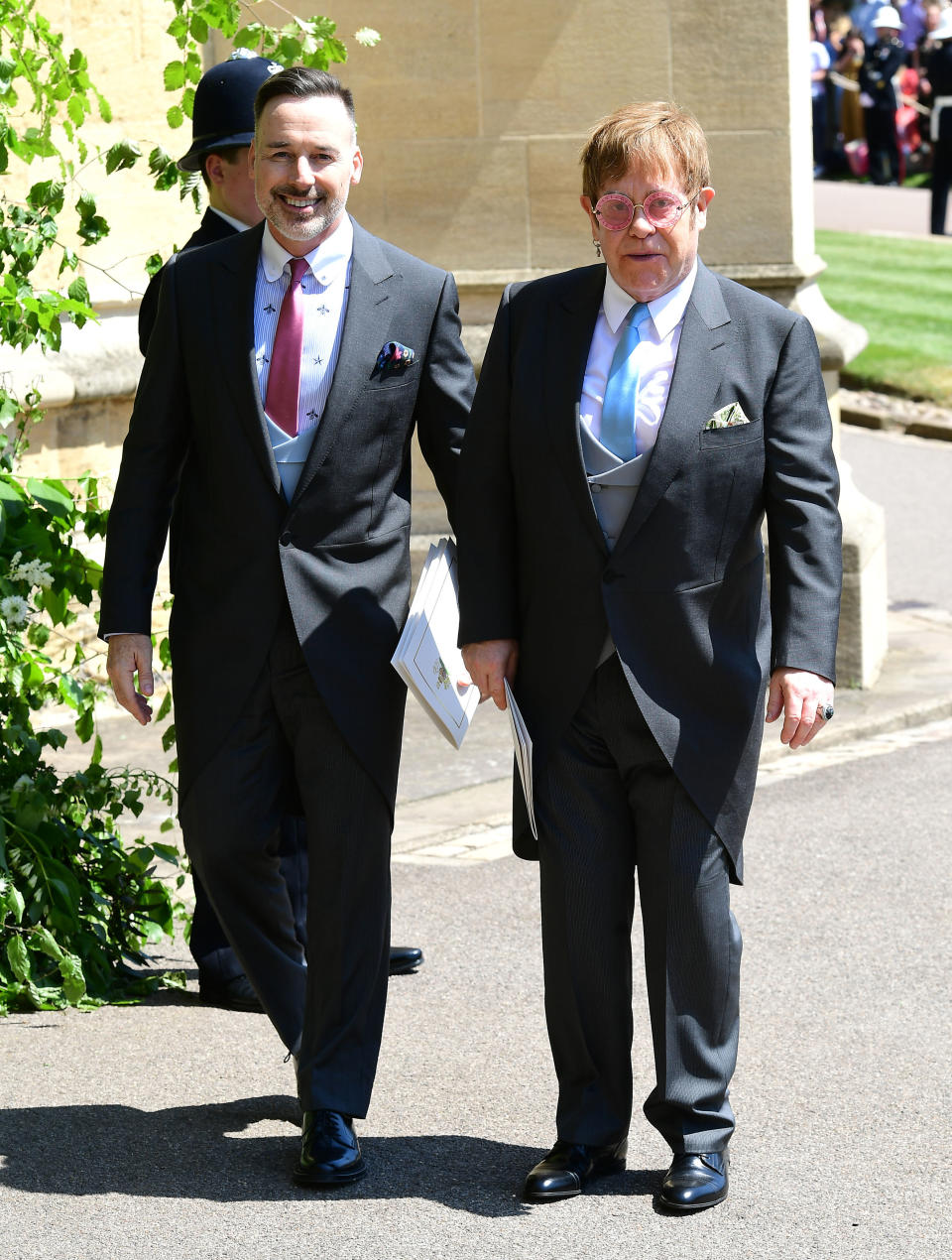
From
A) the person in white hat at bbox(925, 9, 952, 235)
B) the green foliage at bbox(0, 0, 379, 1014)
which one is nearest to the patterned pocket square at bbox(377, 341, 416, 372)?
the green foliage at bbox(0, 0, 379, 1014)

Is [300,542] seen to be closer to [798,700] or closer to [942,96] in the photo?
[798,700]

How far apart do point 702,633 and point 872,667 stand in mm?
4757

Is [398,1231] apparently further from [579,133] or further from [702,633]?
[579,133]

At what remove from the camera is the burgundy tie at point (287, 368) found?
12.5 ft

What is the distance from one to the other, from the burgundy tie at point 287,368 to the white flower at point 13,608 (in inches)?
43.2

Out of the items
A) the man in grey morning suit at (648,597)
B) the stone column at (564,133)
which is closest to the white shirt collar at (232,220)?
the man in grey morning suit at (648,597)

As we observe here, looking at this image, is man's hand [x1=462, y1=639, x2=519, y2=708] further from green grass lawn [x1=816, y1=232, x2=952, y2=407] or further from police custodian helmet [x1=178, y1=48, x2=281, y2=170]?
green grass lawn [x1=816, y1=232, x2=952, y2=407]

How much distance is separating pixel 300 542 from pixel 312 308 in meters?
0.45

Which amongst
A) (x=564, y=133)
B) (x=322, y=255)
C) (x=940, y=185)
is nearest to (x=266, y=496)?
(x=322, y=255)

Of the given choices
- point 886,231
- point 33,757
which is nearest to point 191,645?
point 33,757

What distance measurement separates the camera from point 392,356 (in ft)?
12.7

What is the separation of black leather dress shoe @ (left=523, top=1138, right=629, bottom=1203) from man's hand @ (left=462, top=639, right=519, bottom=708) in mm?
846

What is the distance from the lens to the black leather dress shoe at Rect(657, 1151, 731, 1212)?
363cm

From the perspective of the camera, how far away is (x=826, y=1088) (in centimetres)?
424
